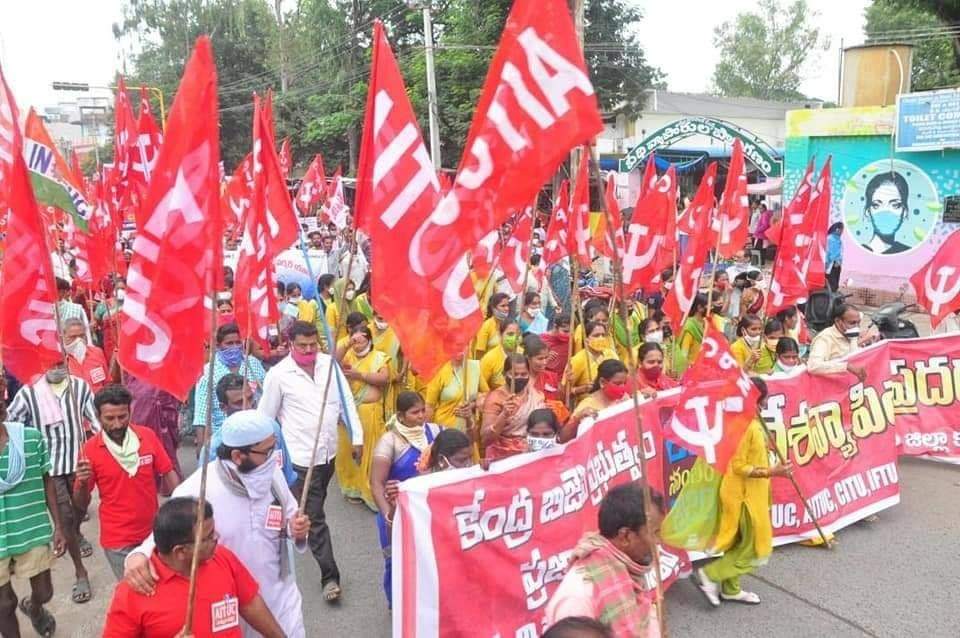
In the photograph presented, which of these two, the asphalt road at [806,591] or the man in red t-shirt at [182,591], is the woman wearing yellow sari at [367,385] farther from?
the man in red t-shirt at [182,591]

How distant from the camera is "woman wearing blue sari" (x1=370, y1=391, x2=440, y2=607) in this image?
4.24m

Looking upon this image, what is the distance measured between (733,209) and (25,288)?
21.2 feet

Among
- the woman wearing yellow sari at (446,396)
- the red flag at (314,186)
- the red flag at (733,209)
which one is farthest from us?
the red flag at (314,186)

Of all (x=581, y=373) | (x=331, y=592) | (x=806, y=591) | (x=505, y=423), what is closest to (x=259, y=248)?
(x=505, y=423)

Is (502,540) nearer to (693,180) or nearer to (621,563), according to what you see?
(621,563)

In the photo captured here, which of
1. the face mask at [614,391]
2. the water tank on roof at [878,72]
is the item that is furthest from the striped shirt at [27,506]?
the water tank on roof at [878,72]

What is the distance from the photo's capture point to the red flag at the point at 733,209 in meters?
8.01

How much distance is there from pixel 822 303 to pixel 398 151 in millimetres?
8552

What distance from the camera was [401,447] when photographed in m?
4.27

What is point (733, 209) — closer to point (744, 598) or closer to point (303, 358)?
point (744, 598)

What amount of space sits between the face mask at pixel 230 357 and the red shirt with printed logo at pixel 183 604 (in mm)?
3210

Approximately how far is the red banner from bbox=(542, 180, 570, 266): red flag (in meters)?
3.86

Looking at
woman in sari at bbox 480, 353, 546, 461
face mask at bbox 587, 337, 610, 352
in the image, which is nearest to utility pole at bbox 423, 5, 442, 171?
face mask at bbox 587, 337, 610, 352

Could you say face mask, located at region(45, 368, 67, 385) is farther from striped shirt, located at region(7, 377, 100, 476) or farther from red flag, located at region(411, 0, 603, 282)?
red flag, located at region(411, 0, 603, 282)
